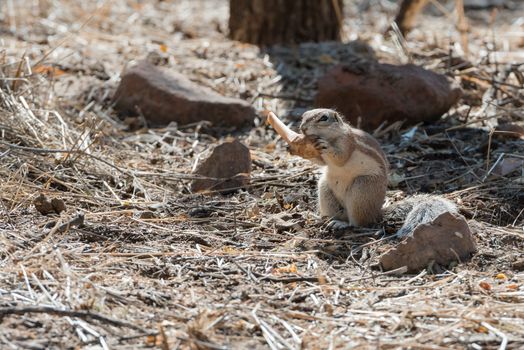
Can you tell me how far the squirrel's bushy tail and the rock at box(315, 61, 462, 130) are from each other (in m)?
1.95

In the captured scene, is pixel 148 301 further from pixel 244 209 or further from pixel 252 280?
pixel 244 209

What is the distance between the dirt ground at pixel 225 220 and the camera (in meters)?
3.79

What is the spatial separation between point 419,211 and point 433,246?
1.22ft

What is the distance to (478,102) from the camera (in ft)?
25.6

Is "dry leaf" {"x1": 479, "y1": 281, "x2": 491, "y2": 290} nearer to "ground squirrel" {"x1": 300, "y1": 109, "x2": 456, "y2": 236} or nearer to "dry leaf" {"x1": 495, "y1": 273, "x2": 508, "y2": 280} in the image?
"dry leaf" {"x1": 495, "y1": 273, "x2": 508, "y2": 280}

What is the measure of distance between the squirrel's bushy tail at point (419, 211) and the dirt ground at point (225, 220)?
7.1 inches

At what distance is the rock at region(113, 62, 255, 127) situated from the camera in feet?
24.4

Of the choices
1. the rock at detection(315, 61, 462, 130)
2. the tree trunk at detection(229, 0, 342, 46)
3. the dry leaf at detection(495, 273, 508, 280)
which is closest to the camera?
the dry leaf at detection(495, 273, 508, 280)

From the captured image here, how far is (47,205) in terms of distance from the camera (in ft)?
17.1

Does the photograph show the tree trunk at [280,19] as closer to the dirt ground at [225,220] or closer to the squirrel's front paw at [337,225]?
the dirt ground at [225,220]

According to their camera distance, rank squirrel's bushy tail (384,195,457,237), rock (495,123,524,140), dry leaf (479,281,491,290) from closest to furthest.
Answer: dry leaf (479,281,491,290) < squirrel's bushy tail (384,195,457,237) < rock (495,123,524,140)

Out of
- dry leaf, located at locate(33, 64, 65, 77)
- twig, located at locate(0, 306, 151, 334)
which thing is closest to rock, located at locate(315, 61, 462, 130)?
dry leaf, located at locate(33, 64, 65, 77)

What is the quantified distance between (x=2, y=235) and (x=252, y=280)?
1.33m

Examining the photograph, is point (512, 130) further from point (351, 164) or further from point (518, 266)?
point (518, 266)
